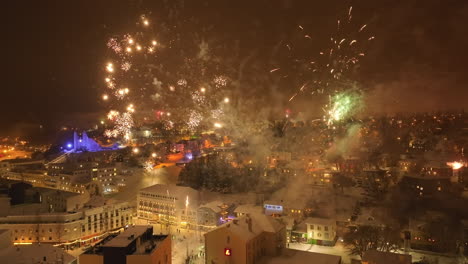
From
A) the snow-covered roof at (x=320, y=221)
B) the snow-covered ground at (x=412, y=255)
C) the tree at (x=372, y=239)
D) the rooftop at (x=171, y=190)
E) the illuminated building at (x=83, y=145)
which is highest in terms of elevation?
the illuminated building at (x=83, y=145)

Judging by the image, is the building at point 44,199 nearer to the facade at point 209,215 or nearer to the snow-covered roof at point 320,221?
the facade at point 209,215

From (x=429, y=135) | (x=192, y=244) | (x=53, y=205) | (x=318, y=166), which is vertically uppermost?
(x=429, y=135)

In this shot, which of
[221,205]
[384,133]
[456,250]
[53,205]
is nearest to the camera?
[456,250]

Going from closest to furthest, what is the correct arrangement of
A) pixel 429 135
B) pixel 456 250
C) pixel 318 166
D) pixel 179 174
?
pixel 456 250 < pixel 318 166 < pixel 179 174 < pixel 429 135

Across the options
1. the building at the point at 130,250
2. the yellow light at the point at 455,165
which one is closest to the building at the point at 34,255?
the building at the point at 130,250

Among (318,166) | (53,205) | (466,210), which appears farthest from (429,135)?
(53,205)

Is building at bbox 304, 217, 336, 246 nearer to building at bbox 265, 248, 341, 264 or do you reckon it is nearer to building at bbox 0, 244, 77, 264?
building at bbox 265, 248, 341, 264

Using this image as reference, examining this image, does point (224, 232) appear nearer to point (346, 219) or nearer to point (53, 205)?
point (346, 219)
